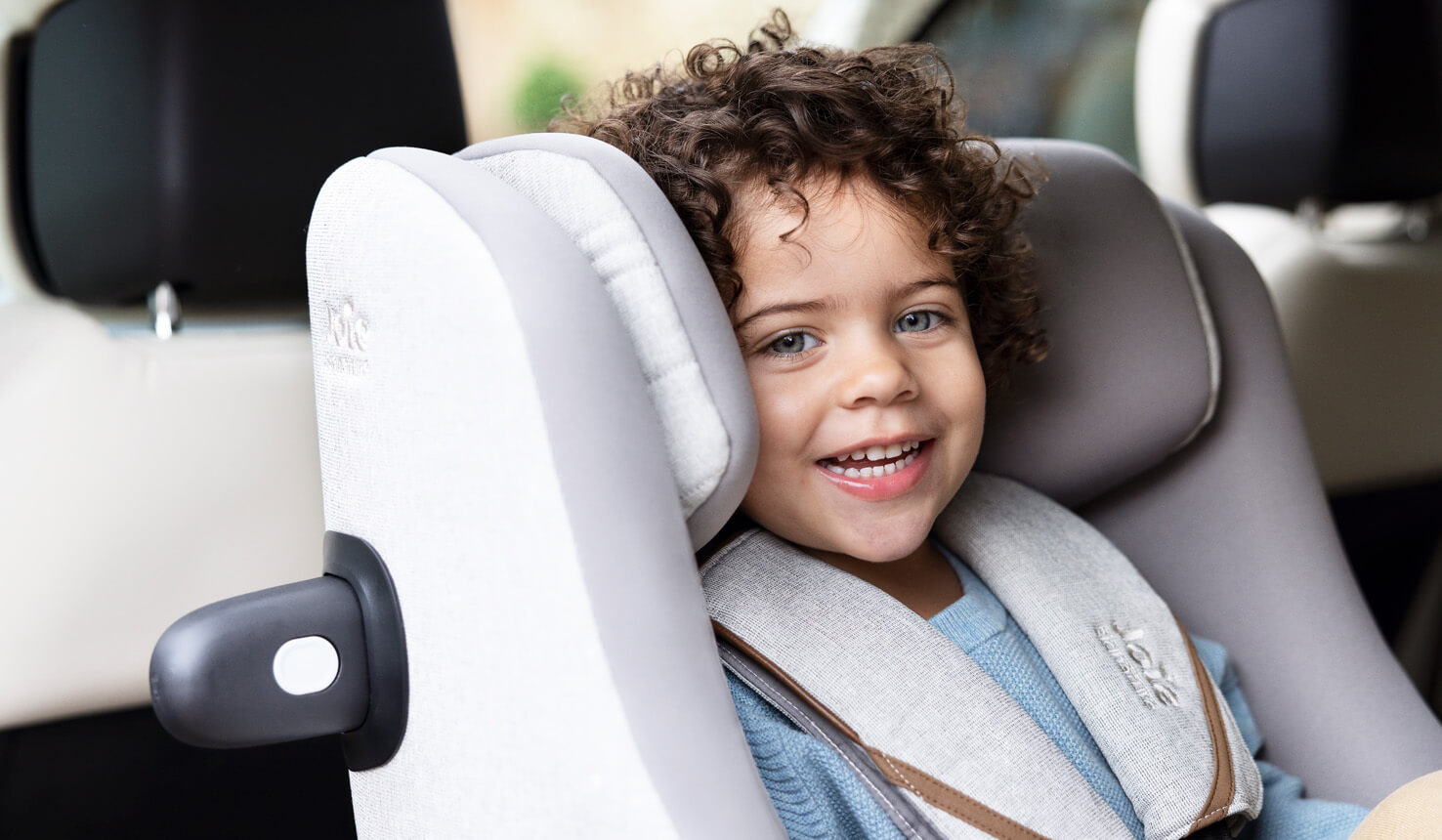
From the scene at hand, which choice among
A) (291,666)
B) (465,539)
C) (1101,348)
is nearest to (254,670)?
(291,666)

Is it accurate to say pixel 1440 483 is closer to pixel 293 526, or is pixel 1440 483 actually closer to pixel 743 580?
pixel 743 580

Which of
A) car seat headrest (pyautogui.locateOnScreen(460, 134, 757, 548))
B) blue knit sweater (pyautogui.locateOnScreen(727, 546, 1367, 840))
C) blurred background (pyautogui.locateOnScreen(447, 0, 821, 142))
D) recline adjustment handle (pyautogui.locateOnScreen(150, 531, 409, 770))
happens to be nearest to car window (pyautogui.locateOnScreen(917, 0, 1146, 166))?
blurred background (pyautogui.locateOnScreen(447, 0, 821, 142))

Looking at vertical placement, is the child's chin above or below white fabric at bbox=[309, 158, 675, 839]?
below

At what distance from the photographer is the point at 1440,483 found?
1.89 metres

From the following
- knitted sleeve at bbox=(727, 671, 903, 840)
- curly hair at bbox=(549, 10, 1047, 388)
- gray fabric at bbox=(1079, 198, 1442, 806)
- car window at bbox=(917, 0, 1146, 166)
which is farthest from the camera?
car window at bbox=(917, 0, 1146, 166)

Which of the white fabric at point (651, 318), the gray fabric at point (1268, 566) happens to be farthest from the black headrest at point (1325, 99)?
the white fabric at point (651, 318)

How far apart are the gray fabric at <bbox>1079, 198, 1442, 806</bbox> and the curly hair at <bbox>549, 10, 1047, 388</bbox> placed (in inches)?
8.1

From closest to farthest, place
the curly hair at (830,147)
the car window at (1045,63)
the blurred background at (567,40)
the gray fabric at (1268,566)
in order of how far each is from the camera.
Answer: the curly hair at (830,147) → the gray fabric at (1268,566) → the blurred background at (567,40) → the car window at (1045,63)

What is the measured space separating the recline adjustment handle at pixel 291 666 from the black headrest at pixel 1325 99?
5.09 feet

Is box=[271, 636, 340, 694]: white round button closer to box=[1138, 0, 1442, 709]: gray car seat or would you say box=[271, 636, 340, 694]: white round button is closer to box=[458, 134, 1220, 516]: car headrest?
box=[458, 134, 1220, 516]: car headrest

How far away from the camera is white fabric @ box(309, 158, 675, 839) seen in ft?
1.77

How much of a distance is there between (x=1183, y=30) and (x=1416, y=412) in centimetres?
66

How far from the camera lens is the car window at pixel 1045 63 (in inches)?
65.7

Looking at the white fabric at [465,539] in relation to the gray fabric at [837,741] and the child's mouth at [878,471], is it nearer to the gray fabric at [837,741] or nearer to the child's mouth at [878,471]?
the gray fabric at [837,741]
